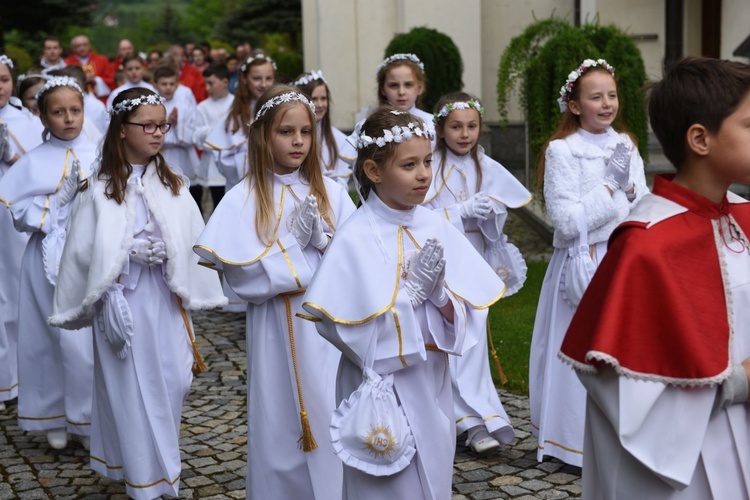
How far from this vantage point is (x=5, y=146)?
26.5 ft

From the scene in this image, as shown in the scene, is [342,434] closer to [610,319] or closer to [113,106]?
[610,319]

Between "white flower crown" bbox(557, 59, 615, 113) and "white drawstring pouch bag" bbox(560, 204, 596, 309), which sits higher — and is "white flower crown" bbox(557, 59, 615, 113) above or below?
above

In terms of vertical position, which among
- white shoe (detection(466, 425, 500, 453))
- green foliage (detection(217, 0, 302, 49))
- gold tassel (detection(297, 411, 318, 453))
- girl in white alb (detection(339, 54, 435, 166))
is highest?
green foliage (detection(217, 0, 302, 49))

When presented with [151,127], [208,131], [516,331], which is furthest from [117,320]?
[208,131]

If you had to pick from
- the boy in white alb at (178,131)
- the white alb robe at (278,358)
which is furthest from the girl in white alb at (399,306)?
the boy in white alb at (178,131)

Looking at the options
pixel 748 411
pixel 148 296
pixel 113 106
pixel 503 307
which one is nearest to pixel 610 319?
pixel 748 411

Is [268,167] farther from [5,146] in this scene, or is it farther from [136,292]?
[5,146]

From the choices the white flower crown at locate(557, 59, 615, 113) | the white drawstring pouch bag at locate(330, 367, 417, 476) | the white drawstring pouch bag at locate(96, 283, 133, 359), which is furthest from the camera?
the white flower crown at locate(557, 59, 615, 113)

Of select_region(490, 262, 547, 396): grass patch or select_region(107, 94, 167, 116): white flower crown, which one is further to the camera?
select_region(490, 262, 547, 396): grass patch

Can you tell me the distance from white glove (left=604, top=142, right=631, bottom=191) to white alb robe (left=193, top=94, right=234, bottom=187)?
6721mm

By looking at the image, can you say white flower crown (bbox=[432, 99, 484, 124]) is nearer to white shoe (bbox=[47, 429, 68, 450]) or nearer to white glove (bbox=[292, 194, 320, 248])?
white glove (bbox=[292, 194, 320, 248])

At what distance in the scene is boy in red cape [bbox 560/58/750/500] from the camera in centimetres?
298

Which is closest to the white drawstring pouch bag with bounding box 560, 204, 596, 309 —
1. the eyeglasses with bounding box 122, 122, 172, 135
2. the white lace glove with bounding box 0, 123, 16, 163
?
the eyeglasses with bounding box 122, 122, 172, 135

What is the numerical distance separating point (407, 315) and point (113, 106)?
2.55 m
